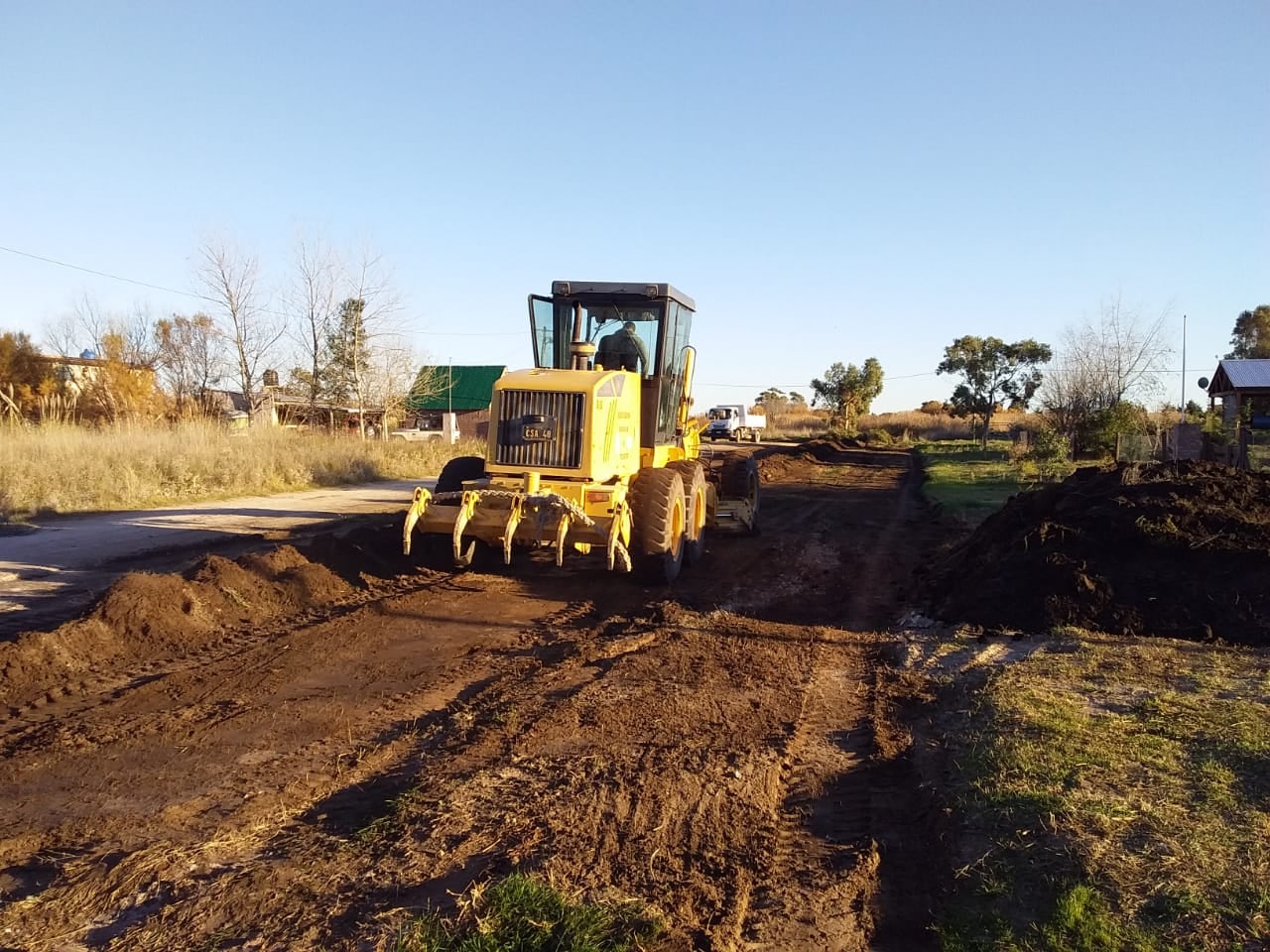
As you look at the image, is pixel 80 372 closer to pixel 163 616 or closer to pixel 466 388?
pixel 466 388

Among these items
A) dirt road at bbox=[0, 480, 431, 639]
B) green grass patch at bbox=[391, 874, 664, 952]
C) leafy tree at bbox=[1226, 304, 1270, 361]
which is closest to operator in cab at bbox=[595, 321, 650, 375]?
dirt road at bbox=[0, 480, 431, 639]

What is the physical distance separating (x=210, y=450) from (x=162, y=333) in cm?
2272

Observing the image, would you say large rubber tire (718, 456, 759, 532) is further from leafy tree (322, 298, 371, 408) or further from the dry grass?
leafy tree (322, 298, 371, 408)

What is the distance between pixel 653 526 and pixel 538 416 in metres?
1.62

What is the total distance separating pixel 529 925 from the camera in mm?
3240

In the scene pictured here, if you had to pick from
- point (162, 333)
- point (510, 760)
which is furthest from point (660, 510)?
point (162, 333)

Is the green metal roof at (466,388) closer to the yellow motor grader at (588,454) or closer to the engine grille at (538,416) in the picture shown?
the yellow motor grader at (588,454)

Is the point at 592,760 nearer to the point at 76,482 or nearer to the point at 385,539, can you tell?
the point at 385,539

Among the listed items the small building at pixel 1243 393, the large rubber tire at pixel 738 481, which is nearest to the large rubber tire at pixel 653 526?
the large rubber tire at pixel 738 481

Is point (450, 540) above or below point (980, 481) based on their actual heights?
below

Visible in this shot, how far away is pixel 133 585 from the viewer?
7.60 metres

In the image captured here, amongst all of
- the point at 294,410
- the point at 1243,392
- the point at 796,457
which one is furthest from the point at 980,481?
the point at 294,410

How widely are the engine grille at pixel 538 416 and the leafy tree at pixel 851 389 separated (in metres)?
53.9

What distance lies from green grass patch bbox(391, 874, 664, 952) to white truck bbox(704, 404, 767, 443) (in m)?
48.5
